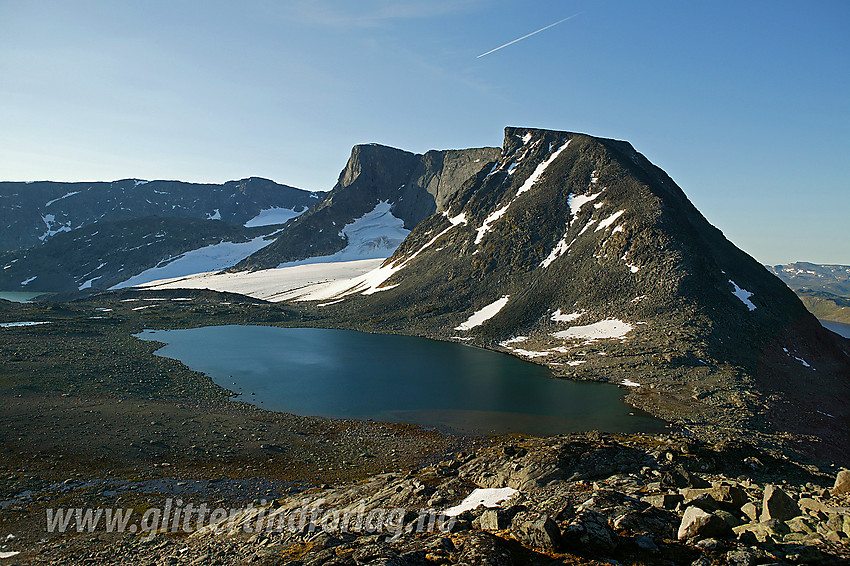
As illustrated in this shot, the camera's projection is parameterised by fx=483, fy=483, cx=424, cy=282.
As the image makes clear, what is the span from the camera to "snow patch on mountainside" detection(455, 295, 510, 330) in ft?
200

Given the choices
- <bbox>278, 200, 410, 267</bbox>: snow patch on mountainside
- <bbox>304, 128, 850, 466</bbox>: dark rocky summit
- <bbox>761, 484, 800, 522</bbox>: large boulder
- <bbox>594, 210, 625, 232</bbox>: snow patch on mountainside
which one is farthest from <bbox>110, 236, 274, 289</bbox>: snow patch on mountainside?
<bbox>761, 484, 800, 522</bbox>: large boulder

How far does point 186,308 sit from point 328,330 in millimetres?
30460

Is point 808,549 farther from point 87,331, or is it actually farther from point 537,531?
point 87,331

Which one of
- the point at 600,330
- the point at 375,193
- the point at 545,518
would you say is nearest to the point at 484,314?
the point at 600,330

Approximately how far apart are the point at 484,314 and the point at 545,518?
2023 inches

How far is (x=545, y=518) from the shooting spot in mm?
11375

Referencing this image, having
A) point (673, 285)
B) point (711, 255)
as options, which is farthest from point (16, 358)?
point (711, 255)

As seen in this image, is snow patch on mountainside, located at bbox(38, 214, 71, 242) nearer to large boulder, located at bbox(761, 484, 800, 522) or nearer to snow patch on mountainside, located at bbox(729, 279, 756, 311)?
snow patch on mountainside, located at bbox(729, 279, 756, 311)

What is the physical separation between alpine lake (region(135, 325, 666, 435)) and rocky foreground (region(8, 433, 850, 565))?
10.5 meters

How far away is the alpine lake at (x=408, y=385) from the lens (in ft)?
105

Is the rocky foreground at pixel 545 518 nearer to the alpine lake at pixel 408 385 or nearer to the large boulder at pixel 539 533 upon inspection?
the large boulder at pixel 539 533

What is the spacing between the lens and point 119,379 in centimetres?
3662

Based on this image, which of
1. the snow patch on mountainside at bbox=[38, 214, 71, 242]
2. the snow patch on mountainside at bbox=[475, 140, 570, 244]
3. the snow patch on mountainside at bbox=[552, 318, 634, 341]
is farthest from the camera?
the snow patch on mountainside at bbox=[38, 214, 71, 242]

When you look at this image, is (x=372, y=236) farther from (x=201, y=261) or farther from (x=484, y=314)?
(x=484, y=314)
